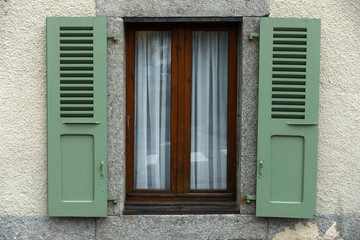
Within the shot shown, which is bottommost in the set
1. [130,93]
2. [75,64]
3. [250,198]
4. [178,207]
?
[178,207]

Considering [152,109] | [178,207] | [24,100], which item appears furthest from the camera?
[152,109]

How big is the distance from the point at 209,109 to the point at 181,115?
0.32 metres

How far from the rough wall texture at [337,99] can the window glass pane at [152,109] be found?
1.29 m

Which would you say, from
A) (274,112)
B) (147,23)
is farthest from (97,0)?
(274,112)

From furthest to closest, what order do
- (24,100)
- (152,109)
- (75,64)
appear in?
(152,109) < (24,100) < (75,64)

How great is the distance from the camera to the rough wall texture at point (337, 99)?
567cm

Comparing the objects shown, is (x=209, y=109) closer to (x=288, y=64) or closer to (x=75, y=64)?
(x=288, y=64)

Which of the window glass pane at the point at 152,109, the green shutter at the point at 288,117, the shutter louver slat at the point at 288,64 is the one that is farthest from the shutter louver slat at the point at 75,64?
the shutter louver slat at the point at 288,64

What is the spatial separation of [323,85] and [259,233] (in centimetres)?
168

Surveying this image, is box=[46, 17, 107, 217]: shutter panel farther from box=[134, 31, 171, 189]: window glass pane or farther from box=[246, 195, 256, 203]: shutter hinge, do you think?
box=[246, 195, 256, 203]: shutter hinge

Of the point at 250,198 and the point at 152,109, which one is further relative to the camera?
the point at 152,109

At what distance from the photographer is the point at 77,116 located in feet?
18.4

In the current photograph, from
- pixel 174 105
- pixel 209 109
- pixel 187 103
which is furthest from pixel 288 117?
pixel 174 105

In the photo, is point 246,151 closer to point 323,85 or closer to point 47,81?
point 323,85
